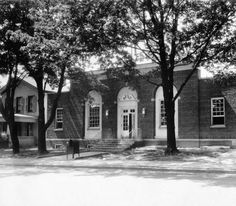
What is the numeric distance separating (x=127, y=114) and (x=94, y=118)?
3.72 m

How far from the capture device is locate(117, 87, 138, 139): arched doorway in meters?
30.6

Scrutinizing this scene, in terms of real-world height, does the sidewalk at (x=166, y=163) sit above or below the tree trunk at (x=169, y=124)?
below

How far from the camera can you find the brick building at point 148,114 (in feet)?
86.6

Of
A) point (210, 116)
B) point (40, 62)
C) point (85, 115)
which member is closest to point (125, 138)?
point (85, 115)

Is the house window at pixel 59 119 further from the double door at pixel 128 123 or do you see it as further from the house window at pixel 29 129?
the double door at pixel 128 123

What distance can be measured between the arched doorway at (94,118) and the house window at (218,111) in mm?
10762

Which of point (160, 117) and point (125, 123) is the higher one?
point (160, 117)

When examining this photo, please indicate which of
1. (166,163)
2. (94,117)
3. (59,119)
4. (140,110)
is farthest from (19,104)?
(166,163)

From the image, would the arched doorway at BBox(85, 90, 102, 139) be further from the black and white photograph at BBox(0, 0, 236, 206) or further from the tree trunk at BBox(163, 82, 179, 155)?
the tree trunk at BBox(163, 82, 179, 155)

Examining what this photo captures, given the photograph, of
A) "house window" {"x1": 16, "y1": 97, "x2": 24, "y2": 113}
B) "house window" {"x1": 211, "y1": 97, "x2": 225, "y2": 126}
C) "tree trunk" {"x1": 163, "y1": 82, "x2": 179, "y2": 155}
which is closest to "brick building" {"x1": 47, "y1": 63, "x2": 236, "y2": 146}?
"house window" {"x1": 211, "y1": 97, "x2": 225, "y2": 126}

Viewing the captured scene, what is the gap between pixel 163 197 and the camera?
8633 millimetres

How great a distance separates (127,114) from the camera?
31.1 metres

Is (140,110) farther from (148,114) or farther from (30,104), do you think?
(30,104)

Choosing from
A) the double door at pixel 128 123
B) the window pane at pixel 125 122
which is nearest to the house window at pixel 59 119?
the double door at pixel 128 123
